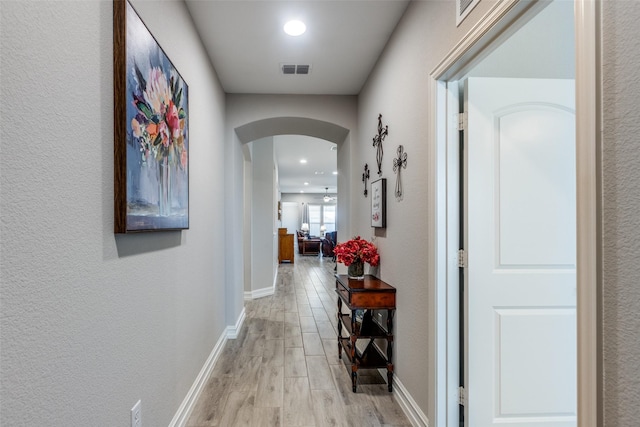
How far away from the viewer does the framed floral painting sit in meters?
1.18

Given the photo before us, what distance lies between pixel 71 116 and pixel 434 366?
1879 mm

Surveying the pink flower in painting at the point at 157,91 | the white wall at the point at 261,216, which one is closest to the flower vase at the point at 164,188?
the pink flower in painting at the point at 157,91

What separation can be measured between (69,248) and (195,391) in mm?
1642

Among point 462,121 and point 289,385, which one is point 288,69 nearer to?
point 462,121

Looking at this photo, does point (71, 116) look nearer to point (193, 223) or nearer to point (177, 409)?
point (193, 223)

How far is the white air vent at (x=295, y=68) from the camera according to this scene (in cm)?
283

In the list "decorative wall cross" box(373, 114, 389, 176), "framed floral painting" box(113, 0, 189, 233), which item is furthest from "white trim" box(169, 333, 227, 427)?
"decorative wall cross" box(373, 114, 389, 176)

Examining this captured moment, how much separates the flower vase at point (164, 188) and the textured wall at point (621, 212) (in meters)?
1.60

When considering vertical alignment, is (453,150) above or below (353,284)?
above

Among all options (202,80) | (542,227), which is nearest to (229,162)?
(202,80)

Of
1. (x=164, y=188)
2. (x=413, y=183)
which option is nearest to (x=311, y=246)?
(x=413, y=183)

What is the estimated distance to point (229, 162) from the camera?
338 centimetres

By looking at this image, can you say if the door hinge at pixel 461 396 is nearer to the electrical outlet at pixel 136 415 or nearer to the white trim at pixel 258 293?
the electrical outlet at pixel 136 415

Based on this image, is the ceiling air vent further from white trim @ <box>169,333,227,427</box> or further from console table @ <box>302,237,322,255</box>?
console table @ <box>302,237,322,255</box>
